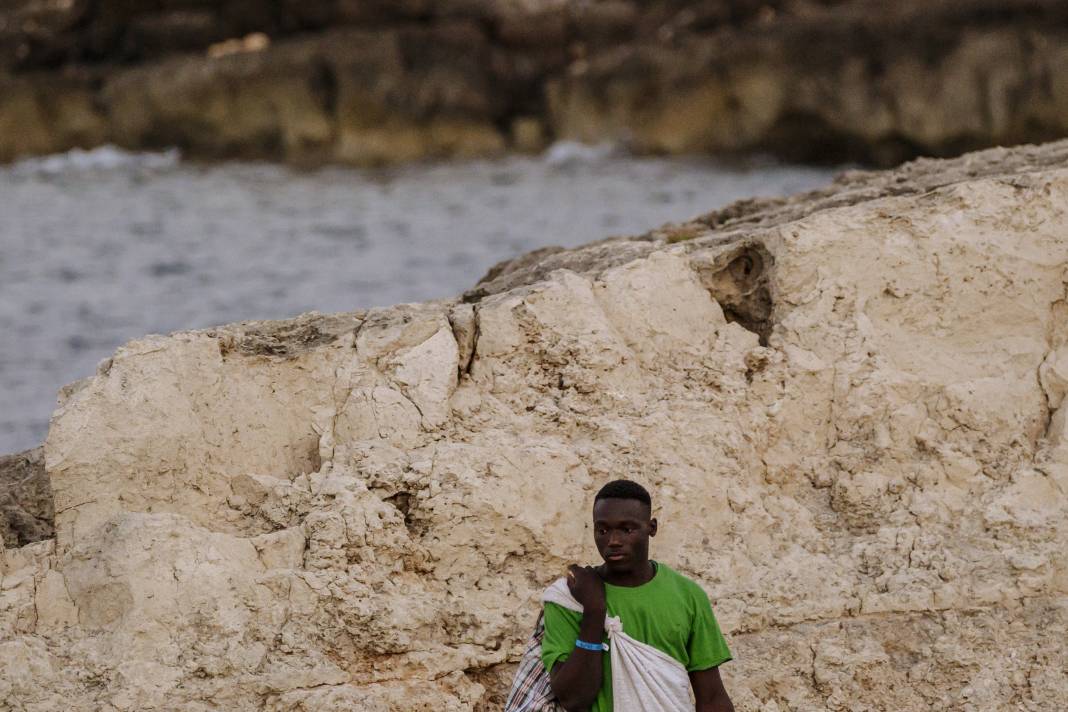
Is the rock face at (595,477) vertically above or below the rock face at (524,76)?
below

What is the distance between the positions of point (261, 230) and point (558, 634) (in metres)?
19.0

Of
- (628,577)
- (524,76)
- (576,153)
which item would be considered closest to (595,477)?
(628,577)

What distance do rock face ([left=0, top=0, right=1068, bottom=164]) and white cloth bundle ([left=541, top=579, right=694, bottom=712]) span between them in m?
20.7

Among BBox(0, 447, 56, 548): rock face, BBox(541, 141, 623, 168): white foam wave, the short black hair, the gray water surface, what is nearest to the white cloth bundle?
the short black hair

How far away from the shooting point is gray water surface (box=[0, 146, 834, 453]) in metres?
17.2

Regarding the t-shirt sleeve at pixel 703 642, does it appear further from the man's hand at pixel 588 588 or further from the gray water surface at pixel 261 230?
the gray water surface at pixel 261 230

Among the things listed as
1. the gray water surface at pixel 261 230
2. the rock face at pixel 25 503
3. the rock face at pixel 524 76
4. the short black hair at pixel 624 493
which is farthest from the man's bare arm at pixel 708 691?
the rock face at pixel 524 76

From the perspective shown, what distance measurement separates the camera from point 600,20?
27391mm

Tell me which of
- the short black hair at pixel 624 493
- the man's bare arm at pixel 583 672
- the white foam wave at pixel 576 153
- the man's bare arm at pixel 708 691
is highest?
the white foam wave at pixel 576 153

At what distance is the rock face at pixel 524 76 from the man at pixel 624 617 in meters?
20.6

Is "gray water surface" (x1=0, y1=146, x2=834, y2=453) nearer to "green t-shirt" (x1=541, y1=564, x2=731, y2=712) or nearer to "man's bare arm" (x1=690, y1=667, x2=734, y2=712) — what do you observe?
"green t-shirt" (x1=541, y1=564, x2=731, y2=712)

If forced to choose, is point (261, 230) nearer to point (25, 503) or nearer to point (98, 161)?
point (98, 161)

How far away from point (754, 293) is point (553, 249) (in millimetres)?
1606

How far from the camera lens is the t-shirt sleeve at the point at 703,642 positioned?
403 cm
